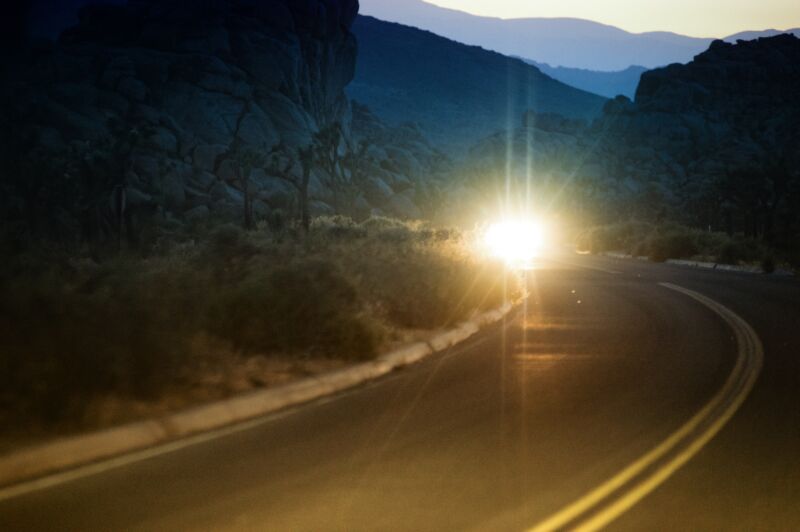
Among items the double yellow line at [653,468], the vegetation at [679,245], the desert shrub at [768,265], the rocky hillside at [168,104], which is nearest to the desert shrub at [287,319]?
the double yellow line at [653,468]

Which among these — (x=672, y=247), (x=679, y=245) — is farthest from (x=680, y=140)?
(x=672, y=247)

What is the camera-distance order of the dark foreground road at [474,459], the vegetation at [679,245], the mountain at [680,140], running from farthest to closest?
the mountain at [680,140] < the vegetation at [679,245] < the dark foreground road at [474,459]

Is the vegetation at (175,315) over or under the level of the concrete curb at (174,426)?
over

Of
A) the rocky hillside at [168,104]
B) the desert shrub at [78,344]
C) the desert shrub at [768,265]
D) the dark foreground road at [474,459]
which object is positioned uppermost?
the rocky hillside at [168,104]

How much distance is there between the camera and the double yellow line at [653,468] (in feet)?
18.6

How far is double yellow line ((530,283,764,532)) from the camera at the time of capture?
223 inches

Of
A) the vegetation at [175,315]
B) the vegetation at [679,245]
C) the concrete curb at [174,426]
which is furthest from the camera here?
the vegetation at [679,245]

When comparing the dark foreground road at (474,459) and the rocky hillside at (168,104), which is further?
the rocky hillside at (168,104)

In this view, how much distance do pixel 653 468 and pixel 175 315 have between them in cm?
579

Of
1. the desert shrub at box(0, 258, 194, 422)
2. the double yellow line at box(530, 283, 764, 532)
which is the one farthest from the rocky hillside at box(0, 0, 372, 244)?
the double yellow line at box(530, 283, 764, 532)

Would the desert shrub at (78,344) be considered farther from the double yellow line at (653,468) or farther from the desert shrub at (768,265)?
the desert shrub at (768,265)

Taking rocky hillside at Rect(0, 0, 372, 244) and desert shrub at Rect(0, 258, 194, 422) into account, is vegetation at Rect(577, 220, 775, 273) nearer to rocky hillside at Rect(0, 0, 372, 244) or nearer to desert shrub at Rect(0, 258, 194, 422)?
desert shrub at Rect(0, 258, 194, 422)

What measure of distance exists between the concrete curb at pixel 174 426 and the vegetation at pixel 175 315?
17.1 inches

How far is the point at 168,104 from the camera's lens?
113 meters
